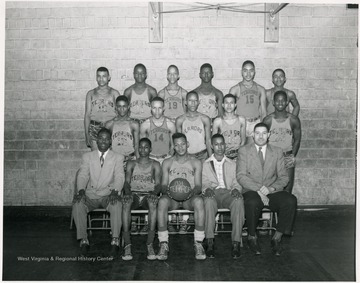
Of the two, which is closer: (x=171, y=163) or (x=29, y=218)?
(x=171, y=163)

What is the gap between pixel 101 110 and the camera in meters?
5.55

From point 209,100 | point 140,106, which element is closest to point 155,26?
point 140,106

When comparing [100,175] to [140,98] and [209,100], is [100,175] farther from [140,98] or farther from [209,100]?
[209,100]

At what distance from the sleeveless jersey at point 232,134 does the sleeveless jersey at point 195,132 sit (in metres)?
0.29

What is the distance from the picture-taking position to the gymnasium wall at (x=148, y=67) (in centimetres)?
630

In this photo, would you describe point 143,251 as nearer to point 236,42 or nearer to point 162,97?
point 162,97

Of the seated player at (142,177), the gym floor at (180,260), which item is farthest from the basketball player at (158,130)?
the gym floor at (180,260)

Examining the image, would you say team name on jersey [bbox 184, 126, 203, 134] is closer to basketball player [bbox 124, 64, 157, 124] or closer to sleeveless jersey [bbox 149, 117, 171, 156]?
sleeveless jersey [bbox 149, 117, 171, 156]

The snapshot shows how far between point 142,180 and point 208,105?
1600 millimetres

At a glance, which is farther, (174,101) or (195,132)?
(174,101)

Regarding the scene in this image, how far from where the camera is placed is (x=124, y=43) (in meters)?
6.32

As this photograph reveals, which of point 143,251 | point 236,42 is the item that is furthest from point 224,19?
point 143,251

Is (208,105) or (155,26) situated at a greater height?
(155,26)

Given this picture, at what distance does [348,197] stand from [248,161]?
2.91m
